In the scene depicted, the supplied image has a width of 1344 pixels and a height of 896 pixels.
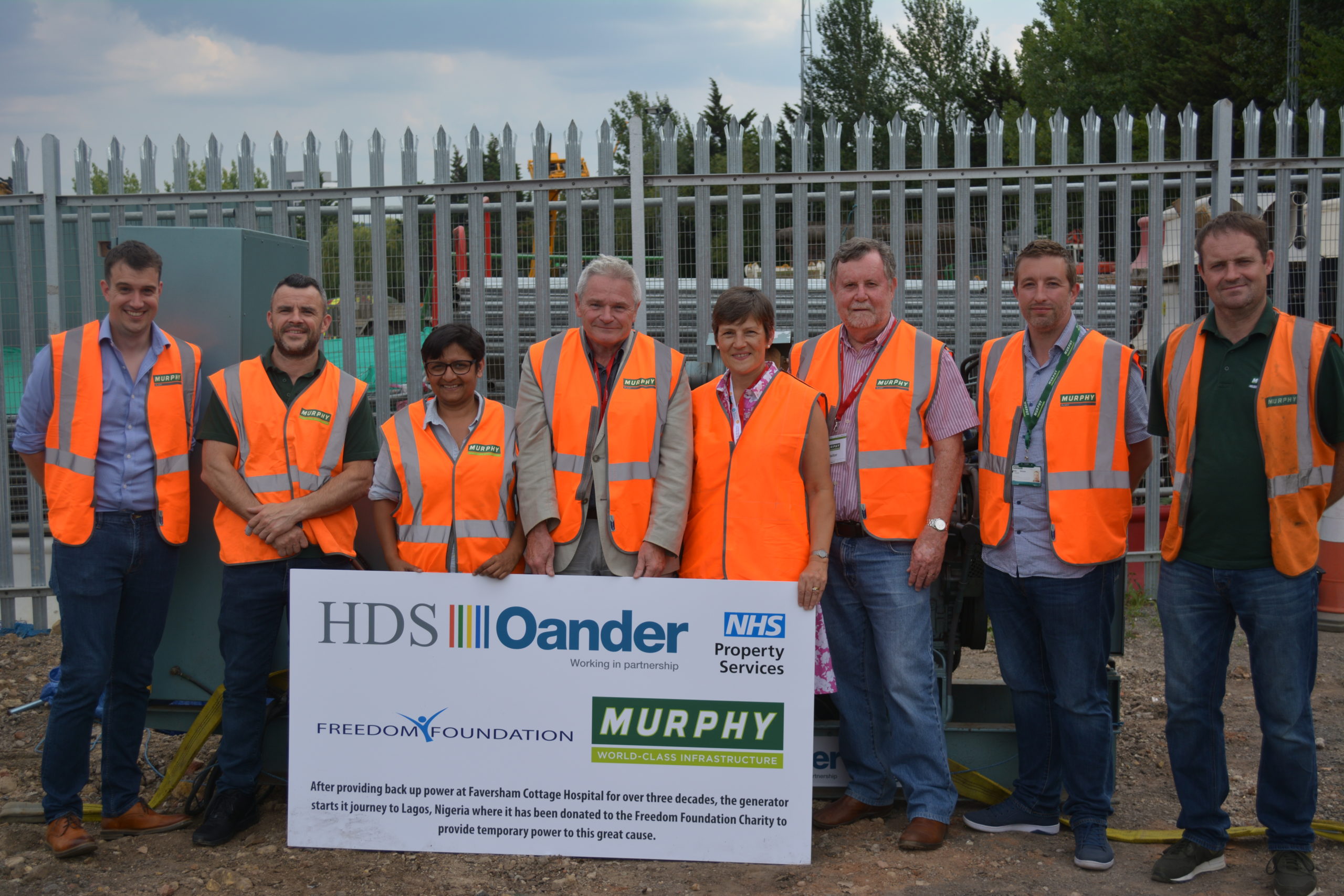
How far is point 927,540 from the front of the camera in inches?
145

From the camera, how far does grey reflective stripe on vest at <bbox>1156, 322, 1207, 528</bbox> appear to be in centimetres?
350

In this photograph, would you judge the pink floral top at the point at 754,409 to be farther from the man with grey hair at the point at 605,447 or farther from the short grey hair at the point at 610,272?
the short grey hair at the point at 610,272

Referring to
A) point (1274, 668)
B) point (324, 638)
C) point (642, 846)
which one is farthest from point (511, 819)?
point (1274, 668)

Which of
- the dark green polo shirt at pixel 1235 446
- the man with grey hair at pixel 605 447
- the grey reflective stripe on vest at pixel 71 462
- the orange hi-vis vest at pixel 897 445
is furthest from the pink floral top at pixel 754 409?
the grey reflective stripe on vest at pixel 71 462

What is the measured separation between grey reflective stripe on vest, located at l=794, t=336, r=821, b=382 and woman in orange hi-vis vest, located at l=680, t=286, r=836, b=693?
289mm

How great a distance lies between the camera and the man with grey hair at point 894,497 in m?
3.71

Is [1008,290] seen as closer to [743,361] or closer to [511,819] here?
[743,361]

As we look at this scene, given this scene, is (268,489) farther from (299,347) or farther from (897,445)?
(897,445)

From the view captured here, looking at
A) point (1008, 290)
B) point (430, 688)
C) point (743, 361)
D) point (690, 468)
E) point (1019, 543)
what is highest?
point (1008, 290)

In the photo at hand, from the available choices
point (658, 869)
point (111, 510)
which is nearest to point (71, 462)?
point (111, 510)

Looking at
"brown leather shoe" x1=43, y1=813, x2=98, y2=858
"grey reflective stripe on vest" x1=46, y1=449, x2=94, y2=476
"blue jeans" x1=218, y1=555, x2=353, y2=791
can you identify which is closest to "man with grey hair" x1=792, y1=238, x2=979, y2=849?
"blue jeans" x1=218, y1=555, x2=353, y2=791

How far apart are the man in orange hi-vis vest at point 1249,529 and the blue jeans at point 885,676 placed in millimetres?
808

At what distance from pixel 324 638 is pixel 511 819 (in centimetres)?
94

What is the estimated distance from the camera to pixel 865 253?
378cm
